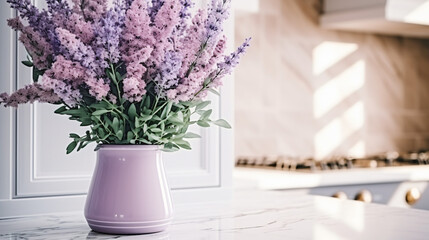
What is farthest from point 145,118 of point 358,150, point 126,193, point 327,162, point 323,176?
point 358,150

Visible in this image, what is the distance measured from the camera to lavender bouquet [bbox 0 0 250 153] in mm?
950

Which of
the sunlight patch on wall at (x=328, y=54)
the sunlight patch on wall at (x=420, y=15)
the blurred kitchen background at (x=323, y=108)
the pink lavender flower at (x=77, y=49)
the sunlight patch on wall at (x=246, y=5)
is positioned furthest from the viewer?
the sunlight patch on wall at (x=328, y=54)

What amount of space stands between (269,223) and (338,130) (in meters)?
1.96

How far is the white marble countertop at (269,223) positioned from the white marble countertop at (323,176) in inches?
24.7

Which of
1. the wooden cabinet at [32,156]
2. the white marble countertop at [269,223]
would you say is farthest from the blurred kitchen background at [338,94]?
the wooden cabinet at [32,156]

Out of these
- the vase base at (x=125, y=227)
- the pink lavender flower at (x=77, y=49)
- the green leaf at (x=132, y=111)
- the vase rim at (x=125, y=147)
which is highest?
the pink lavender flower at (x=77, y=49)

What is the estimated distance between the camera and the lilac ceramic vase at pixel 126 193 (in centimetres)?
103

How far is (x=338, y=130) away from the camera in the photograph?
3.07 metres

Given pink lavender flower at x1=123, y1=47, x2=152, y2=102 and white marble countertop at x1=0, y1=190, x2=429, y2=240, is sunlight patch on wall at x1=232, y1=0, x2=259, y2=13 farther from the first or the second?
pink lavender flower at x1=123, y1=47, x2=152, y2=102

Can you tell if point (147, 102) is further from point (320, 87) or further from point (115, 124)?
point (320, 87)

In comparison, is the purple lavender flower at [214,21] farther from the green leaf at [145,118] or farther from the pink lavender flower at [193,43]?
the green leaf at [145,118]

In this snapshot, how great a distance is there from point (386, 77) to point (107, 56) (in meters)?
2.54

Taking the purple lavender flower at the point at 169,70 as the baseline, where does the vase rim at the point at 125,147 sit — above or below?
below

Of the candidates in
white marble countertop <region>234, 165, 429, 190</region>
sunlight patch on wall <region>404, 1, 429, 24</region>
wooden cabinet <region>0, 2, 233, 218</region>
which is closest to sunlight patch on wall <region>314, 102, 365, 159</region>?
white marble countertop <region>234, 165, 429, 190</region>
